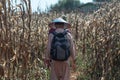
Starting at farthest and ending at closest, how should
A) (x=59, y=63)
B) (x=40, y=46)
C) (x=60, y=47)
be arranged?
(x=40, y=46) → (x=59, y=63) → (x=60, y=47)

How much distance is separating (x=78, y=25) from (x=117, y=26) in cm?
293

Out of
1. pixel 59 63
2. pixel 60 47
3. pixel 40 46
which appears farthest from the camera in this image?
pixel 40 46

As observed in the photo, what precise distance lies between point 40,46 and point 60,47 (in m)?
2.92

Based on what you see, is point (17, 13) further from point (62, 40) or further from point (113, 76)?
point (113, 76)

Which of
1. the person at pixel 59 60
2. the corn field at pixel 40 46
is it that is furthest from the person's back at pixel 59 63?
the corn field at pixel 40 46

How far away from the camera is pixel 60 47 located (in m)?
4.57

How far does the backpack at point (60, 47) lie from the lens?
15.0 ft

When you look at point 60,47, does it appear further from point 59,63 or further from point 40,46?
point 40,46

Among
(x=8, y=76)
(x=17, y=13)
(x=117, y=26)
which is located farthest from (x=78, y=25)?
(x=8, y=76)

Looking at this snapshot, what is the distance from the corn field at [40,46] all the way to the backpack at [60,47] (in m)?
0.40

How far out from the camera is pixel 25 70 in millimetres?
4977

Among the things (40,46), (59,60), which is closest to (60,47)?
(59,60)

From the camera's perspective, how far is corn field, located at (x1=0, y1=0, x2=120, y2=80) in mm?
4406

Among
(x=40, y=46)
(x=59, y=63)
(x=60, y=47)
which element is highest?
(x=60, y=47)
